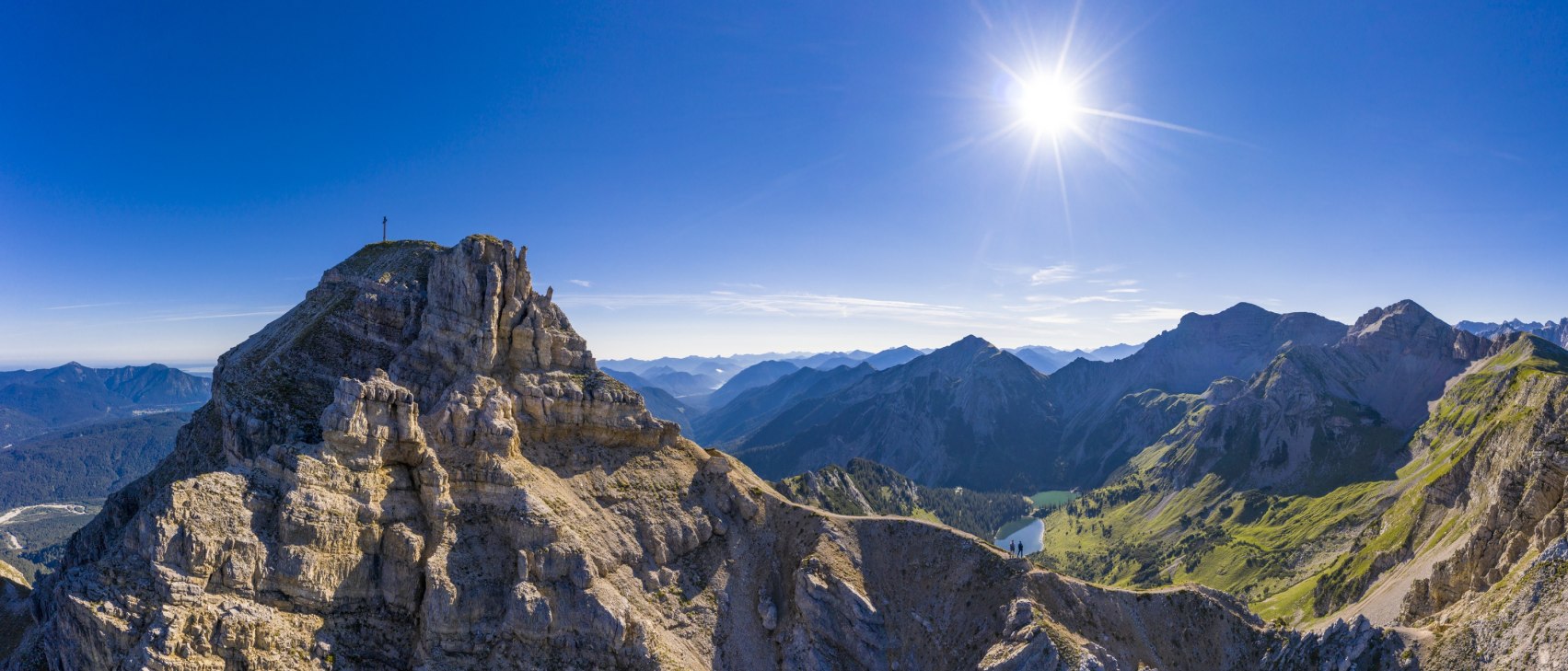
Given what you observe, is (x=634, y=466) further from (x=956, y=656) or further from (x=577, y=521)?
(x=956, y=656)

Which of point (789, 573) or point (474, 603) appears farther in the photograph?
point (789, 573)

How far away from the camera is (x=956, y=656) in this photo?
74.3 metres

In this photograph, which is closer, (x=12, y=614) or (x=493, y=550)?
(x=493, y=550)

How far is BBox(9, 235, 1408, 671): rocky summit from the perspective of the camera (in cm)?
5494

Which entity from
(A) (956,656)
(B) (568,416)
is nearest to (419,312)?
(B) (568,416)

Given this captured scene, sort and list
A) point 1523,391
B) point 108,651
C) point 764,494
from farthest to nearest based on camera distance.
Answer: point 1523,391 < point 764,494 < point 108,651

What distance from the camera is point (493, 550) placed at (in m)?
68.3

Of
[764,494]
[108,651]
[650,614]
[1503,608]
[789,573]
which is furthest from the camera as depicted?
[764,494]

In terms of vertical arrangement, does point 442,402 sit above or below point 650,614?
above

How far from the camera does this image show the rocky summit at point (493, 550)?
54.9 meters

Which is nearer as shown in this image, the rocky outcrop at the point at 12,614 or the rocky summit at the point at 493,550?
the rocky summit at the point at 493,550

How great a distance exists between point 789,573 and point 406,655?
1773 inches

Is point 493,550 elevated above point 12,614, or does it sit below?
above

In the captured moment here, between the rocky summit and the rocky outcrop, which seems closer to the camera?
the rocky summit
